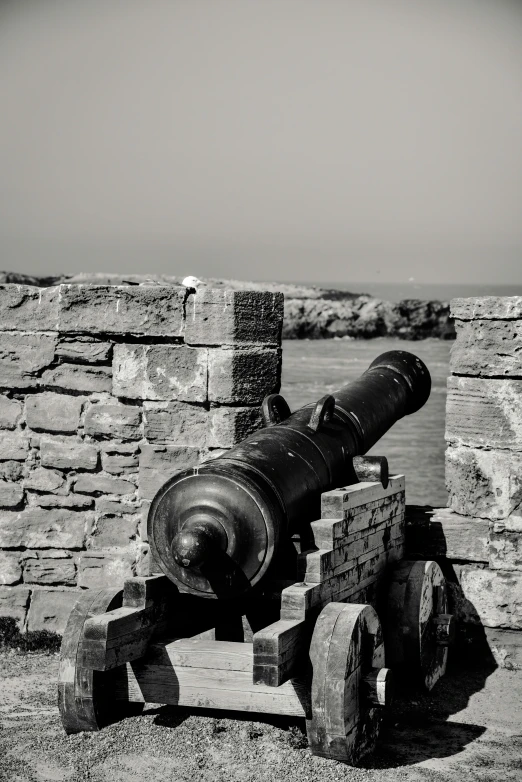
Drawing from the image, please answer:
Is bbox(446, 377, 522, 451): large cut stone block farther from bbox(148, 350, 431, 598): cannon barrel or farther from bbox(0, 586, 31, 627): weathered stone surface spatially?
bbox(0, 586, 31, 627): weathered stone surface

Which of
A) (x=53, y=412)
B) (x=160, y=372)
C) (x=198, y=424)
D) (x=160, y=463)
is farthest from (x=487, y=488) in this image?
(x=53, y=412)

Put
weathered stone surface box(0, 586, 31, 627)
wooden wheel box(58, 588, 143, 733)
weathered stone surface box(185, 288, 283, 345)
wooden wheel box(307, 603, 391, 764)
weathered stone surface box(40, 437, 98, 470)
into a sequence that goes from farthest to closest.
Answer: weathered stone surface box(0, 586, 31, 627)
weathered stone surface box(40, 437, 98, 470)
weathered stone surface box(185, 288, 283, 345)
wooden wheel box(58, 588, 143, 733)
wooden wheel box(307, 603, 391, 764)

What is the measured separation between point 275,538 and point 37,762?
135cm

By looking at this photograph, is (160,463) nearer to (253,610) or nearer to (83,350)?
(83,350)

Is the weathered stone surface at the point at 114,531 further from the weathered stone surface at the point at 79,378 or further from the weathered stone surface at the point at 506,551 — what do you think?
the weathered stone surface at the point at 506,551

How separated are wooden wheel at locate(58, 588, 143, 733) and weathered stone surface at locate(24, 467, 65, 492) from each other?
183cm

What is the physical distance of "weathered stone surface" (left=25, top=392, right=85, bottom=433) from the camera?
5.95 meters

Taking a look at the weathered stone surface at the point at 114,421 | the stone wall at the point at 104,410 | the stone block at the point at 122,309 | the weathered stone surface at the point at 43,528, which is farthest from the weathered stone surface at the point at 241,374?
the weathered stone surface at the point at 43,528

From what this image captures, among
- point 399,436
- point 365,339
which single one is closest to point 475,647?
point 399,436

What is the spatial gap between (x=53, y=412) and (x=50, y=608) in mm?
1193

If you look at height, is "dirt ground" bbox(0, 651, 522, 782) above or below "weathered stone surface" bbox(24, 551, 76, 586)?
below

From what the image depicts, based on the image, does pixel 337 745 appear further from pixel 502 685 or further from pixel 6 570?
pixel 6 570

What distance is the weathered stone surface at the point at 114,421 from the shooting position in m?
5.85

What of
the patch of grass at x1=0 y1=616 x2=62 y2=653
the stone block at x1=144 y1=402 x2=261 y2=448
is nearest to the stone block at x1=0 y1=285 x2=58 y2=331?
the stone block at x1=144 y1=402 x2=261 y2=448
